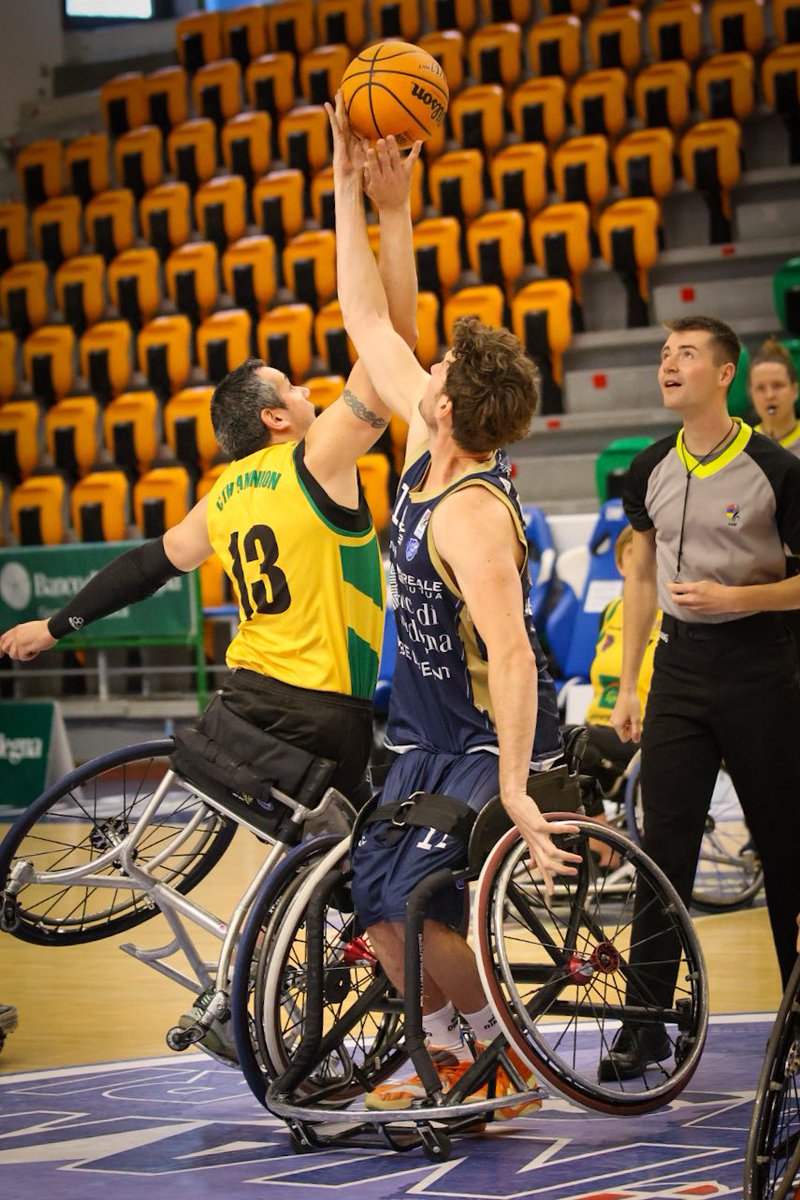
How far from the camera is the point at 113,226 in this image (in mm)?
13383

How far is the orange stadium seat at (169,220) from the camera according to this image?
512 inches

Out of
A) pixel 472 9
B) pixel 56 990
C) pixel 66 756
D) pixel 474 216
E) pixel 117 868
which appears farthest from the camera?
pixel 472 9

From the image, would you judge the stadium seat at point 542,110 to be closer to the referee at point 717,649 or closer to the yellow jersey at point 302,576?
the referee at point 717,649

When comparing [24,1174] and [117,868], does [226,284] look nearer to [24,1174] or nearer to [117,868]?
[117,868]

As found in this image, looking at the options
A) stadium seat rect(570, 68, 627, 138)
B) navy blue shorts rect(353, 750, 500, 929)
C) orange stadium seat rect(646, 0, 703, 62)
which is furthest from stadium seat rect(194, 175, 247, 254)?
navy blue shorts rect(353, 750, 500, 929)

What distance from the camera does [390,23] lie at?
523 inches

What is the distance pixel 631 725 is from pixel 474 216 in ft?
27.4

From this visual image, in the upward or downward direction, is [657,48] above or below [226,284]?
above

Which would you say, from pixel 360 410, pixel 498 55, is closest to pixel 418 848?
pixel 360 410

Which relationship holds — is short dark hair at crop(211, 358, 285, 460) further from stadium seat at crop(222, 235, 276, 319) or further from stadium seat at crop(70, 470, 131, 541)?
stadium seat at crop(222, 235, 276, 319)

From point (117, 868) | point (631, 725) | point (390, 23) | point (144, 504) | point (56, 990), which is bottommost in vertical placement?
point (56, 990)

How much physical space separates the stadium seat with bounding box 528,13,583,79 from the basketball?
8507mm

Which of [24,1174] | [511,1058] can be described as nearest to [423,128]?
[511,1058]

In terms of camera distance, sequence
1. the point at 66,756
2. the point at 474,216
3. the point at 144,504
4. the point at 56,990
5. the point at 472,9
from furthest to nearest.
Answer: the point at 472,9 → the point at 474,216 → the point at 144,504 → the point at 66,756 → the point at 56,990
